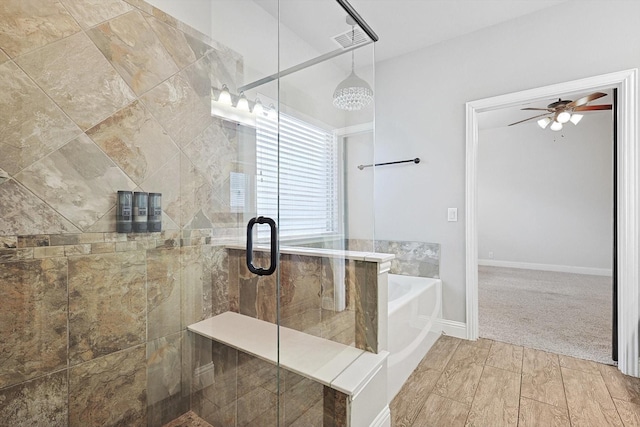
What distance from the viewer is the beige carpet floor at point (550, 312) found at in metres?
2.48

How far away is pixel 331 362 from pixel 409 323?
89cm

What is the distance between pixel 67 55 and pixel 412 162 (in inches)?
103

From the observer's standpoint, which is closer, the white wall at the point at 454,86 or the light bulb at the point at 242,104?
the light bulb at the point at 242,104

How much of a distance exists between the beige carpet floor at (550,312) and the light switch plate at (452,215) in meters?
1.06

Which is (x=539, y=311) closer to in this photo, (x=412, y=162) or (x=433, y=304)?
(x=433, y=304)

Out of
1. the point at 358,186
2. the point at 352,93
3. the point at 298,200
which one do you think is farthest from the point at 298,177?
the point at 352,93

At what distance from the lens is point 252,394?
4.74ft

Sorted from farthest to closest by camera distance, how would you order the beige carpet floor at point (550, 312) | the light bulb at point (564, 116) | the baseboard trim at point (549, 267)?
1. the baseboard trim at point (549, 267)
2. the light bulb at point (564, 116)
3. the beige carpet floor at point (550, 312)

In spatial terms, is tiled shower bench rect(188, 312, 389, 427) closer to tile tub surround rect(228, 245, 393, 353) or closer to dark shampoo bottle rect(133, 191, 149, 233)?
tile tub surround rect(228, 245, 393, 353)

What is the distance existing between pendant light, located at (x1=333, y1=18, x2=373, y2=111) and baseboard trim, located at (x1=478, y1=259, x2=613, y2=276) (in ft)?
18.3

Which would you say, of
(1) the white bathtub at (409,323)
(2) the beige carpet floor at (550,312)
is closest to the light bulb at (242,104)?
(1) the white bathtub at (409,323)

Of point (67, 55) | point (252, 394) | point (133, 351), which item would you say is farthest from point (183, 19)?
point (252, 394)

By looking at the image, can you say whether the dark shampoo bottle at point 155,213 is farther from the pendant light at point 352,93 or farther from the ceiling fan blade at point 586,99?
the ceiling fan blade at point 586,99

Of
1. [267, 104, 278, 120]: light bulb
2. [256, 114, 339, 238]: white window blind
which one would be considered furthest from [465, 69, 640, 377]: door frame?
[267, 104, 278, 120]: light bulb
